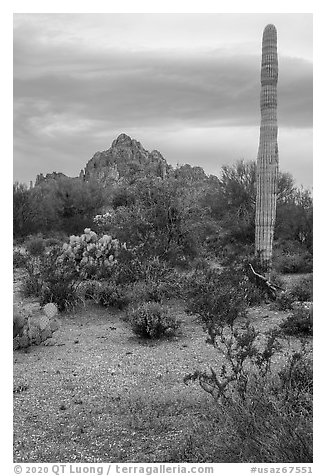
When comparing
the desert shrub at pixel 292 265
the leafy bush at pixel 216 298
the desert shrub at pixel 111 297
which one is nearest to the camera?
the leafy bush at pixel 216 298

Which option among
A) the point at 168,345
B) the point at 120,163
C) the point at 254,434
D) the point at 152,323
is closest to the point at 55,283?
the point at 152,323

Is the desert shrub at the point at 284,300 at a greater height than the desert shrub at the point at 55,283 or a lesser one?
lesser

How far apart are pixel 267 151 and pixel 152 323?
5.59 metres

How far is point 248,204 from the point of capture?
2156 centimetres

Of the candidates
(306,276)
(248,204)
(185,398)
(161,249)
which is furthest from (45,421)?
(248,204)

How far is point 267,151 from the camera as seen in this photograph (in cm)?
1302

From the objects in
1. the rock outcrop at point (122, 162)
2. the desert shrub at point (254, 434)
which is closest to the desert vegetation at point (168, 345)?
the desert shrub at point (254, 434)

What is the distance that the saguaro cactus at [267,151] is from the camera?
41.0ft

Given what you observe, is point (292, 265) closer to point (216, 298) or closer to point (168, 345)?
point (216, 298)

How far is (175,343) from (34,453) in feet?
12.8

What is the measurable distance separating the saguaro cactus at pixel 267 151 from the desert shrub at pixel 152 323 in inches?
180

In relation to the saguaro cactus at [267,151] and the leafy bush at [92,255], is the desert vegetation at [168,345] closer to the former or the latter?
the leafy bush at [92,255]
